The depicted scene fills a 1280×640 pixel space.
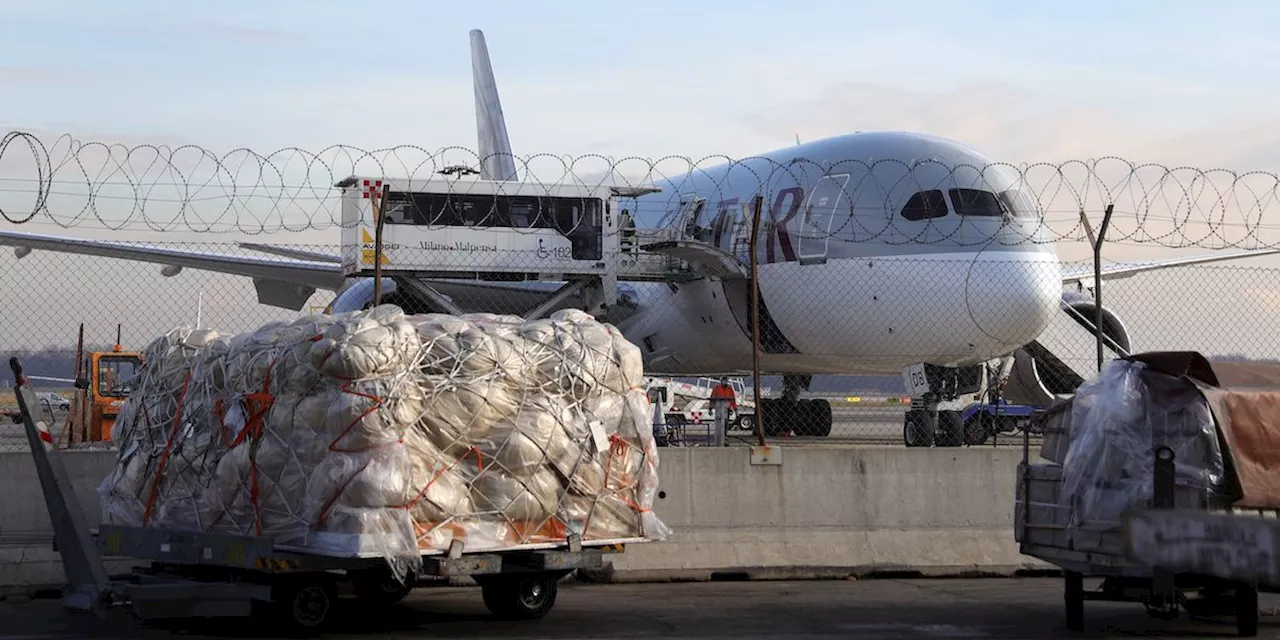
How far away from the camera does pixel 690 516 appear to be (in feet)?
→ 43.3

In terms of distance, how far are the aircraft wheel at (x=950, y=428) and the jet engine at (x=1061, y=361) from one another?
363cm

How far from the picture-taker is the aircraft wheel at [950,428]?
18936 millimetres

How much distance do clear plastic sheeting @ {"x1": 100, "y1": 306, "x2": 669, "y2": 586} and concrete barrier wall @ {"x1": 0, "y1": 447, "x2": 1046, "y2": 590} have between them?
110 inches

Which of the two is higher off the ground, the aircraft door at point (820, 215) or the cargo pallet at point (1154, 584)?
the aircraft door at point (820, 215)

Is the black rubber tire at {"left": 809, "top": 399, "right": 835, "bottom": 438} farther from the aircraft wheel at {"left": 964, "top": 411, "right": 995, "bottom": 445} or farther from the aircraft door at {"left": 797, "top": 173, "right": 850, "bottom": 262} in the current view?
the aircraft door at {"left": 797, "top": 173, "right": 850, "bottom": 262}

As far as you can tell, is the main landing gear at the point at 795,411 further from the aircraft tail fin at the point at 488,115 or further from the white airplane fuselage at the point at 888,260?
the aircraft tail fin at the point at 488,115

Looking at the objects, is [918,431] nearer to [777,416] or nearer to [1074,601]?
[777,416]

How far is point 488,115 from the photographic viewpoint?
3703 cm

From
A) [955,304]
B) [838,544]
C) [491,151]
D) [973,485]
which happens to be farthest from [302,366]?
[491,151]

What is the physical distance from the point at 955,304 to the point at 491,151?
19.5 m

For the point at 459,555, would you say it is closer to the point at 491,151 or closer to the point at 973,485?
the point at 973,485

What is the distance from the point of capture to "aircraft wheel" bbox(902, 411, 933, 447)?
62.0 feet

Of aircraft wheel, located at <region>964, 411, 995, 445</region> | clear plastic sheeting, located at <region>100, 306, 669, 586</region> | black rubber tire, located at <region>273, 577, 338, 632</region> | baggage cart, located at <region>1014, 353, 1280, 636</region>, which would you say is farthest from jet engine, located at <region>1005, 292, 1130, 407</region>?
black rubber tire, located at <region>273, 577, 338, 632</region>

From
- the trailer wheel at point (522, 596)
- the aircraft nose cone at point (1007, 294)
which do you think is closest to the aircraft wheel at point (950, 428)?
the aircraft nose cone at point (1007, 294)
